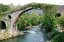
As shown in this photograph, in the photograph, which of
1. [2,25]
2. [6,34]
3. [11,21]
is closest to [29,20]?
[2,25]

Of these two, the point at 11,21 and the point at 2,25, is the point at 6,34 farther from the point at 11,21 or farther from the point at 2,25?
the point at 2,25

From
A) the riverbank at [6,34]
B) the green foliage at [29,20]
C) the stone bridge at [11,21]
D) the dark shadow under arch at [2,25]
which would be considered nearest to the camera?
the riverbank at [6,34]

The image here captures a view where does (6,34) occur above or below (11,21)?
below

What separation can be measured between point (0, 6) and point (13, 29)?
37.6 ft

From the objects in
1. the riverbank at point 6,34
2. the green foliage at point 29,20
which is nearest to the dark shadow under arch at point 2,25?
the riverbank at point 6,34

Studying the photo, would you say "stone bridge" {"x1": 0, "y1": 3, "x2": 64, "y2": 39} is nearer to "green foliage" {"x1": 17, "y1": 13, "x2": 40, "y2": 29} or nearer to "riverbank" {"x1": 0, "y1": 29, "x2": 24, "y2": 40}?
"riverbank" {"x1": 0, "y1": 29, "x2": 24, "y2": 40}

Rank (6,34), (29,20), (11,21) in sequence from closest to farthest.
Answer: (6,34)
(11,21)
(29,20)

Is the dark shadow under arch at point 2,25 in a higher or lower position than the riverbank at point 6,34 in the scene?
higher

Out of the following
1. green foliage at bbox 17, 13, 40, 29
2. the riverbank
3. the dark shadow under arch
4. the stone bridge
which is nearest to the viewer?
the riverbank

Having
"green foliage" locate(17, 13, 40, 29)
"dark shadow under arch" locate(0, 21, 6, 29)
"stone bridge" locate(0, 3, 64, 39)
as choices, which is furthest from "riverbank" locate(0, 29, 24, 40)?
"green foliage" locate(17, 13, 40, 29)

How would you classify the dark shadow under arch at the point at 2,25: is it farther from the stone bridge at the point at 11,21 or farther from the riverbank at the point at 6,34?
the riverbank at the point at 6,34

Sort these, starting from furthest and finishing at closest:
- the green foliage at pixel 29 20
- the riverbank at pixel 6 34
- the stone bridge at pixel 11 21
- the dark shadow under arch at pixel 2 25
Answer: the green foliage at pixel 29 20
the dark shadow under arch at pixel 2 25
the stone bridge at pixel 11 21
the riverbank at pixel 6 34

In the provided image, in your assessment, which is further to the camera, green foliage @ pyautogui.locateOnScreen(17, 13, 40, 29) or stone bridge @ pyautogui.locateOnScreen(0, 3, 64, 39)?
green foliage @ pyautogui.locateOnScreen(17, 13, 40, 29)

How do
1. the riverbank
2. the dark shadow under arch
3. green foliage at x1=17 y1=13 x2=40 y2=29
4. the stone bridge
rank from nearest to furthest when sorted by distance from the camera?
the riverbank < the stone bridge < the dark shadow under arch < green foliage at x1=17 y1=13 x2=40 y2=29
